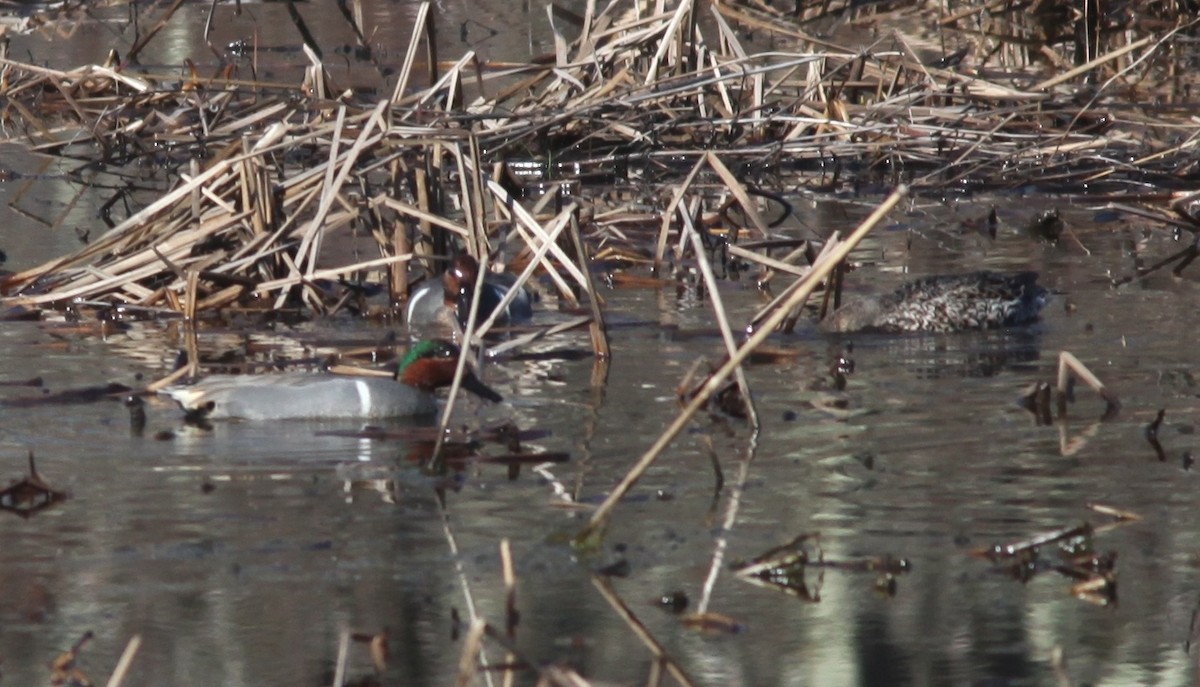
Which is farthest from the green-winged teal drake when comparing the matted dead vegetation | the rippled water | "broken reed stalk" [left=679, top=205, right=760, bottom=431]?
"broken reed stalk" [left=679, top=205, right=760, bottom=431]

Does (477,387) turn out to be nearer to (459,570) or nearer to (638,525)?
(638,525)

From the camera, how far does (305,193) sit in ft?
32.1

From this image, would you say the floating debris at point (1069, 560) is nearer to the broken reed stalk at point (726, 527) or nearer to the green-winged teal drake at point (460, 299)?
the broken reed stalk at point (726, 527)

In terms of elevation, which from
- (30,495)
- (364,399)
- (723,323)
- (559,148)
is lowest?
(30,495)

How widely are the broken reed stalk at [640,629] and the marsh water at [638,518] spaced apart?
2 centimetres

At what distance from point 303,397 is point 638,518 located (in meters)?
1.74

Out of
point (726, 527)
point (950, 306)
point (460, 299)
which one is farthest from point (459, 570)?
point (950, 306)

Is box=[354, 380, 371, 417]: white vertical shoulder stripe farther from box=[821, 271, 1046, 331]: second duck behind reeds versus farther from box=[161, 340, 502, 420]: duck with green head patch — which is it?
box=[821, 271, 1046, 331]: second duck behind reeds

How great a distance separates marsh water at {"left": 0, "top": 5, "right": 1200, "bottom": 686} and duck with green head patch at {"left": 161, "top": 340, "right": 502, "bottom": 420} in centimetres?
8

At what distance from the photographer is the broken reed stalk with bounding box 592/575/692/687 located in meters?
4.64

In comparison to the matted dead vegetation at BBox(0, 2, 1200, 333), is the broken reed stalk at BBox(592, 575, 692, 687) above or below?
below

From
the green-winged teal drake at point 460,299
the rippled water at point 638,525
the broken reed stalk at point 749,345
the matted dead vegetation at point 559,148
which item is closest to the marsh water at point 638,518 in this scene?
the rippled water at point 638,525

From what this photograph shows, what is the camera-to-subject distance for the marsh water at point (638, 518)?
4.80 m

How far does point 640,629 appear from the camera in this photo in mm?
4922
